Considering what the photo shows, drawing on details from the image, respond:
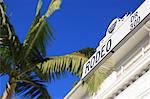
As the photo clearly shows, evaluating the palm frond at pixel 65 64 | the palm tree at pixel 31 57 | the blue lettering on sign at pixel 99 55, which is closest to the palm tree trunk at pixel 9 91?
the palm tree at pixel 31 57

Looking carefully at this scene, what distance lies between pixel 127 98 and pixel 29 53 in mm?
3401

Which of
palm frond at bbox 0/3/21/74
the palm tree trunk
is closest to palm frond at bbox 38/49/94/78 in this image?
palm frond at bbox 0/3/21/74

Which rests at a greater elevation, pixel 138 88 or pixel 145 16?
pixel 145 16

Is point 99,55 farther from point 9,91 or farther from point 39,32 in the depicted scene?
point 9,91

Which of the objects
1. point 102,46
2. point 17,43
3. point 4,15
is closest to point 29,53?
point 17,43

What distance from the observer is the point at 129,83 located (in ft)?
41.9

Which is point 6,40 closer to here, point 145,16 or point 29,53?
point 29,53

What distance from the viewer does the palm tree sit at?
43.5 feet

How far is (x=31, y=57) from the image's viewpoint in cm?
1393

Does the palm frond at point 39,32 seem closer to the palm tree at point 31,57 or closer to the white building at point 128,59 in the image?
the palm tree at point 31,57

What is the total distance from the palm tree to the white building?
27.8 inches

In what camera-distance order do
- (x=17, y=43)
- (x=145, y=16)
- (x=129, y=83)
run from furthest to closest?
1. (x=17, y=43)
2. (x=129, y=83)
3. (x=145, y=16)

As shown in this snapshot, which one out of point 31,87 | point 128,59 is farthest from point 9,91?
point 128,59

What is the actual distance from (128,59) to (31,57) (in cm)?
307
